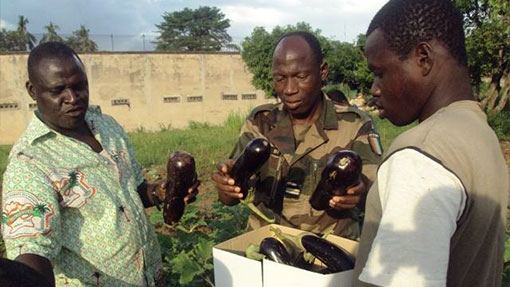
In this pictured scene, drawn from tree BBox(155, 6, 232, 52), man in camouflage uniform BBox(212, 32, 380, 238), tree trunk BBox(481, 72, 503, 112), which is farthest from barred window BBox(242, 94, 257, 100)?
tree BBox(155, 6, 232, 52)

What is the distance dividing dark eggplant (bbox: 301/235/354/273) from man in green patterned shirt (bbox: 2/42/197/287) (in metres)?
0.99

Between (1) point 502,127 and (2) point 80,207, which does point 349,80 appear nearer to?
(1) point 502,127

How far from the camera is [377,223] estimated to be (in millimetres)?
1411

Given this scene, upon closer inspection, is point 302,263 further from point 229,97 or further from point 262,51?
point 229,97

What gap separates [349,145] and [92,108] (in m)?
1.58

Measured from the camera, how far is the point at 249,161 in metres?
2.55

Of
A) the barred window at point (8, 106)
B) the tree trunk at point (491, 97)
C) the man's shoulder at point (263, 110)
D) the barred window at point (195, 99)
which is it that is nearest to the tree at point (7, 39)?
the barred window at point (8, 106)

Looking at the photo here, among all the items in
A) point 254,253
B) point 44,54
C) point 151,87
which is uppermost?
point 44,54

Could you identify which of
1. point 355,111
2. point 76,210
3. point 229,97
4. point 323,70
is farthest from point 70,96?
point 229,97

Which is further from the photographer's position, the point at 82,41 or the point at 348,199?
the point at 82,41

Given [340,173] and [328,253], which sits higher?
[340,173]

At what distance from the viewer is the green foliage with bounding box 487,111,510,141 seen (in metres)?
14.4

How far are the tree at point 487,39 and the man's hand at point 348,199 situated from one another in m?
12.2

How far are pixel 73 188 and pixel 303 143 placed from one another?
4.42ft
